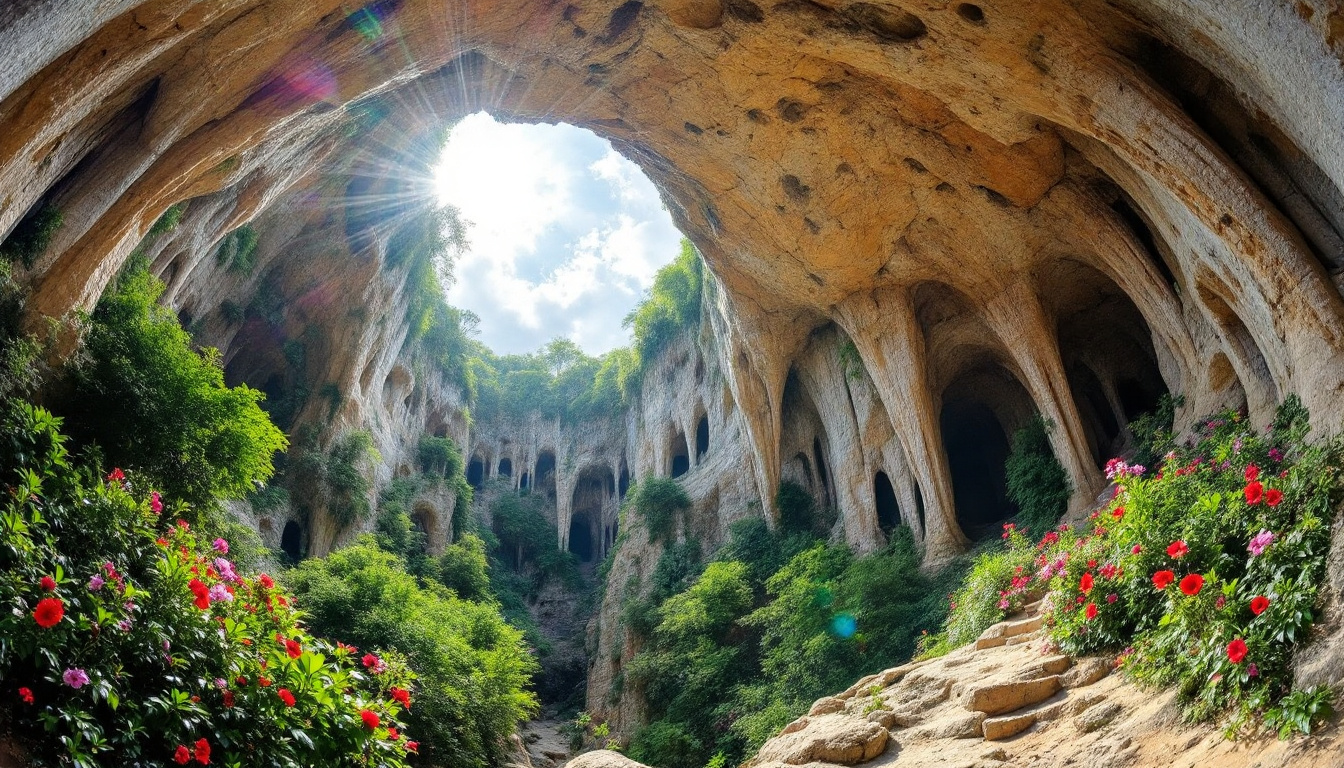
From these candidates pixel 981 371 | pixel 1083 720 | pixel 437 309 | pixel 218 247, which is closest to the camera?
pixel 1083 720

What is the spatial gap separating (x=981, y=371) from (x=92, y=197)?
696 inches

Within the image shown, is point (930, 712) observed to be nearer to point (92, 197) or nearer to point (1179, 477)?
point (1179, 477)

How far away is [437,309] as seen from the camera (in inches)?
1195

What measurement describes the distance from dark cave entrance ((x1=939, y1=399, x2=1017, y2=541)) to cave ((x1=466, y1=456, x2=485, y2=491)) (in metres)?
23.3

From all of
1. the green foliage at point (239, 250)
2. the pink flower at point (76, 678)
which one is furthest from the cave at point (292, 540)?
the pink flower at point (76, 678)

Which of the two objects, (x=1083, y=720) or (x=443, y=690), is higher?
(x=443, y=690)

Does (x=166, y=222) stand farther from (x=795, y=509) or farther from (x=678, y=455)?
(x=678, y=455)

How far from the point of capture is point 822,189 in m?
14.0

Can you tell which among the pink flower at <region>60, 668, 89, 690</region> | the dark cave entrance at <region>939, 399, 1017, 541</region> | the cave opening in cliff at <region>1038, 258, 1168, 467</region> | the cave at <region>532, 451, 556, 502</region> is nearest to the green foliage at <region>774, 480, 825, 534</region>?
the dark cave entrance at <region>939, 399, 1017, 541</region>

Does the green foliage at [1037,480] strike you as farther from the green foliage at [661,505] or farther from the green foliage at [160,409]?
the green foliage at [160,409]

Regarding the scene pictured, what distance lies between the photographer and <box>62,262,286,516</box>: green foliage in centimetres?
853

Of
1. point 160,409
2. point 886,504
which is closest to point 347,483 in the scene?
point 160,409

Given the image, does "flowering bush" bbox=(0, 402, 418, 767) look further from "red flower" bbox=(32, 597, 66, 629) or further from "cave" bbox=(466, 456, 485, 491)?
"cave" bbox=(466, 456, 485, 491)

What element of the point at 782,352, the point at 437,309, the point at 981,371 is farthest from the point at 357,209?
the point at 981,371
